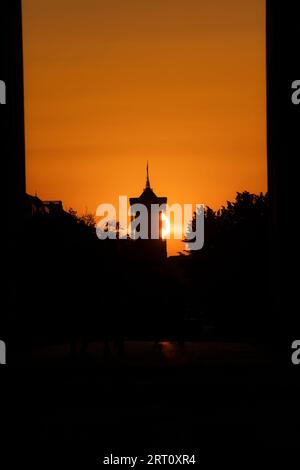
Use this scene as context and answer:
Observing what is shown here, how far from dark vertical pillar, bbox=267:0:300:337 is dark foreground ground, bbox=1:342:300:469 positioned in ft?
19.6

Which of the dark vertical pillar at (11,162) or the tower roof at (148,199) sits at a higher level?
the tower roof at (148,199)

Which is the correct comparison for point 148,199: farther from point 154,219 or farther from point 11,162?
point 11,162

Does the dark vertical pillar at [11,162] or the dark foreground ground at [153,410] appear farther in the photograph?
the dark vertical pillar at [11,162]

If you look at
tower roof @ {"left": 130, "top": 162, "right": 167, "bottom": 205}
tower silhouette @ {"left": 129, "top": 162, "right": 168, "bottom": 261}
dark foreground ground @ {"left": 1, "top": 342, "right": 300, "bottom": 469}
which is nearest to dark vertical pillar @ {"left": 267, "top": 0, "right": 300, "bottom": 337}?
dark foreground ground @ {"left": 1, "top": 342, "right": 300, "bottom": 469}

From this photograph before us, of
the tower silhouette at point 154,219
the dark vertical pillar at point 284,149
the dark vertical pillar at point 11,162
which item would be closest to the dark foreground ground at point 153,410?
the dark vertical pillar at point 11,162

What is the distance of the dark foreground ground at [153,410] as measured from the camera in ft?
40.9

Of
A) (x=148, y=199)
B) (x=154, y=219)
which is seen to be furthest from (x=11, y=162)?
(x=148, y=199)

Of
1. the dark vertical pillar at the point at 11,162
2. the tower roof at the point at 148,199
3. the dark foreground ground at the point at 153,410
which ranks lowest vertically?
the dark foreground ground at the point at 153,410

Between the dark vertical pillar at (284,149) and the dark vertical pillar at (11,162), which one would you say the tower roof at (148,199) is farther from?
the dark vertical pillar at (11,162)

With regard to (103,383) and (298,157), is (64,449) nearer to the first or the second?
(103,383)

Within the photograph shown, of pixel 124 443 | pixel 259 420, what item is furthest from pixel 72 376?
pixel 124 443

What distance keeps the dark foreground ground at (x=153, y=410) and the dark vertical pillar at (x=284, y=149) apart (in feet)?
19.6

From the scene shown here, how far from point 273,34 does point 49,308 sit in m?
18.8

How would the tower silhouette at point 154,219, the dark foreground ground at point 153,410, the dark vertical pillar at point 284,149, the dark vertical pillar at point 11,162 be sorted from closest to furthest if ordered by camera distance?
1. the dark foreground ground at point 153,410
2. the dark vertical pillar at point 11,162
3. the dark vertical pillar at point 284,149
4. the tower silhouette at point 154,219
